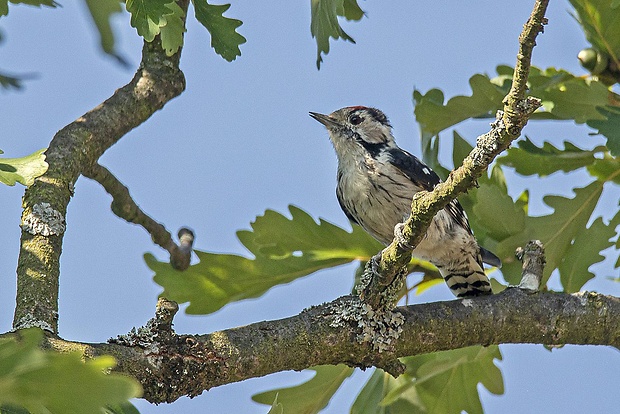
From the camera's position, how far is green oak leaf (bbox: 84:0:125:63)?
3.77m

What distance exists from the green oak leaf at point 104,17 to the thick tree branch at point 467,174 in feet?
5.42

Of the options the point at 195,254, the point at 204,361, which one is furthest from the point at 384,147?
the point at 204,361

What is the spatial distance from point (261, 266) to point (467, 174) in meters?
1.80

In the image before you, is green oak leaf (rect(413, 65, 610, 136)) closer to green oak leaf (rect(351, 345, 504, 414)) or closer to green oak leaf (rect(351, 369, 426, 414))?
green oak leaf (rect(351, 345, 504, 414))

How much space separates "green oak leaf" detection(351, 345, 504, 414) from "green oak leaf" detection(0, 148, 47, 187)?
1.98 m

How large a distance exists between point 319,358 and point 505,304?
0.92m

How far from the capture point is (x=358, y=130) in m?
5.24

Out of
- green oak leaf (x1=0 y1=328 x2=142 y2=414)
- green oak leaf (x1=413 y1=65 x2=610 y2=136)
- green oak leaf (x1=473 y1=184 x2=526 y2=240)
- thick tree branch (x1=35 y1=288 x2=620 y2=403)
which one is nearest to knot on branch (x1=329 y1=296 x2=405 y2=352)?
thick tree branch (x1=35 y1=288 x2=620 y2=403)

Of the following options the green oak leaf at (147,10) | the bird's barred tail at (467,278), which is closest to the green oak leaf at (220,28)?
the green oak leaf at (147,10)

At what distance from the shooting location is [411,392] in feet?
13.3

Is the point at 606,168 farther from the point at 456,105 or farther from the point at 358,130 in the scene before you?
the point at 358,130

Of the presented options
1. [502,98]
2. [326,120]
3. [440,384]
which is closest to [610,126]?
[502,98]

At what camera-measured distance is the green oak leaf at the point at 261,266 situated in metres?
4.14

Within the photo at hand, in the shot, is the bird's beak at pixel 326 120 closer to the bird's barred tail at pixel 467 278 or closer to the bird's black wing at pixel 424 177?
the bird's black wing at pixel 424 177
